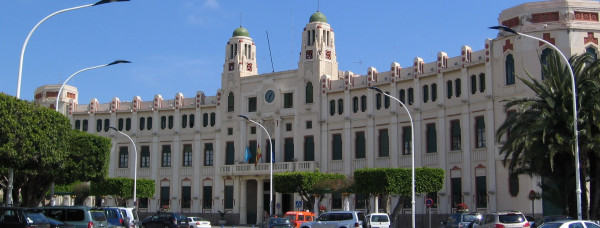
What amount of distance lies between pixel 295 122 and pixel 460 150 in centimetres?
1793

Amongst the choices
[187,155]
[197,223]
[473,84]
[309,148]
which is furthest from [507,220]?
[187,155]

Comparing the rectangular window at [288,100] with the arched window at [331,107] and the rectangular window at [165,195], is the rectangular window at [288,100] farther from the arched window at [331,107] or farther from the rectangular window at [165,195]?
the rectangular window at [165,195]

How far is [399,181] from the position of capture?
170 feet

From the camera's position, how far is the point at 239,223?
72.3 metres

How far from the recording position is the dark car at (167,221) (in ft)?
164

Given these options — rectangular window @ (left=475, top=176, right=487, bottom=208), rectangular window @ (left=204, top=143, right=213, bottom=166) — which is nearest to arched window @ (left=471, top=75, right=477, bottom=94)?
rectangular window @ (left=475, top=176, right=487, bottom=208)

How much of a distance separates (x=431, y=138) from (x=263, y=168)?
54.6 ft

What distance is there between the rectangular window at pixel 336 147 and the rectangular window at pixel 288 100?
574 centimetres

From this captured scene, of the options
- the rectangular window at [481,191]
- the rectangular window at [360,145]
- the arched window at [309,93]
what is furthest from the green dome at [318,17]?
the rectangular window at [481,191]

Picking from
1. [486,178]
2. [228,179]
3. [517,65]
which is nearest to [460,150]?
[486,178]

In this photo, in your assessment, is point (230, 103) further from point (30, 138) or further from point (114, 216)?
point (30, 138)

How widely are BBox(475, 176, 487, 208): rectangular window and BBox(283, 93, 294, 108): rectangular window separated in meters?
21.4

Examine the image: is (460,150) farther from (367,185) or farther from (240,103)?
(240,103)

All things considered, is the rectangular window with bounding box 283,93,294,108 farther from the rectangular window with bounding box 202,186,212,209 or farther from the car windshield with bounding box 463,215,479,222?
the car windshield with bounding box 463,215,479,222
